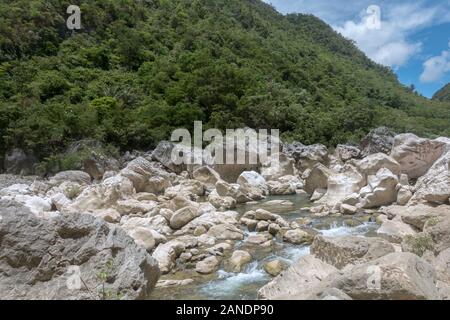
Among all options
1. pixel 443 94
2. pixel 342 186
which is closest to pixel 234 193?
pixel 342 186

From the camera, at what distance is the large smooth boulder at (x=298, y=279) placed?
5766 mm

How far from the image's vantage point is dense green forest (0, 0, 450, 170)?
26875 mm

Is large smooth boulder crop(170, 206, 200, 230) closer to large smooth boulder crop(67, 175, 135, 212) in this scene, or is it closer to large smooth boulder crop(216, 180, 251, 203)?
large smooth boulder crop(67, 175, 135, 212)

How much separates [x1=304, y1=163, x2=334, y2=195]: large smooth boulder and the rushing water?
15.5 ft

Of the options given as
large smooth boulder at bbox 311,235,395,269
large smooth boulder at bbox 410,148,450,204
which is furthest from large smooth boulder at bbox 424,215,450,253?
large smooth boulder at bbox 410,148,450,204

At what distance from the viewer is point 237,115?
3250 centimetres

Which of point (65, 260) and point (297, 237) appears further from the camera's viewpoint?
point (297, 237)

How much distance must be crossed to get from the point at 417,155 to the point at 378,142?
7763 mm

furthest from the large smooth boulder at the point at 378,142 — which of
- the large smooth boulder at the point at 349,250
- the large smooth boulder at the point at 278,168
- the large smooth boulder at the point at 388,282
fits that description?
the large smooth boulder at the point at 388,282

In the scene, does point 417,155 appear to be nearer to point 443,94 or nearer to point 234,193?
point 234,193

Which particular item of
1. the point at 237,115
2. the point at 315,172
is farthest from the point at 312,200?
the point at 237,115

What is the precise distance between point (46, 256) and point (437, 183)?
1034 centimetres

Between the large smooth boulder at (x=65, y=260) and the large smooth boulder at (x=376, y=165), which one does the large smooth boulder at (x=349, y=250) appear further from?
the large smooth boulder at (x=376, y=165)

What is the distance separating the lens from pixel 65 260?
5242mm
